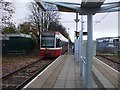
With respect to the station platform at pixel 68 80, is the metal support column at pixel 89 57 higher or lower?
higher

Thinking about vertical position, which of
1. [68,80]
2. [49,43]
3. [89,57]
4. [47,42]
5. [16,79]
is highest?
[47,42]

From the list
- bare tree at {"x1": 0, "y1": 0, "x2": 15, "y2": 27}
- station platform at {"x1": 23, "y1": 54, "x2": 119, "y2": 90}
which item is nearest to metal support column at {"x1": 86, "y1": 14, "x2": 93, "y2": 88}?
station platform at {"x1": 23, "y1": 54, "x2": 119, "y2": 90}

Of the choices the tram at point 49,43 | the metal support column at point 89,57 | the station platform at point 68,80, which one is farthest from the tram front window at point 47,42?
the metal support column at point 89,57

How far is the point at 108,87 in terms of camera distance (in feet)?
40.4

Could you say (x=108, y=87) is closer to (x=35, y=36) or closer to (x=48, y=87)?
(x=48, y=87)

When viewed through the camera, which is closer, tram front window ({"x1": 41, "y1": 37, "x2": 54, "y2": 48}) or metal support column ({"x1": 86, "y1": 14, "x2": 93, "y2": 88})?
metal support column ({"x1": 86, "y1": 14, "x2": 93, "y2": 88})

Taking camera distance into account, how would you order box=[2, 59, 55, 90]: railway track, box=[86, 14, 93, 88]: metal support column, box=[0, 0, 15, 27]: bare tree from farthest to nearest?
box=[0, 0, 15, 27]: bare tree < box=[2, 59, 55, 90]: railway track < box=[86, 14, 93, 88]: metal support column

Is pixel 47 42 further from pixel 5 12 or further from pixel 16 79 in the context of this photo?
pixel 16 79

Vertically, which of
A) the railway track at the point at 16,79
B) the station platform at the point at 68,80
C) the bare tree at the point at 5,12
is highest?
the bare tree at the point at 5,12

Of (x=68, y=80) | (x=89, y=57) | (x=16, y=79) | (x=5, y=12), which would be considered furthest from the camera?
(x=5, y=12)

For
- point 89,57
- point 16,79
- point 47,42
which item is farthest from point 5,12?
point 89,57

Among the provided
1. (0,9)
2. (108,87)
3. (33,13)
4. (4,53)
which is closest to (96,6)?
(108,87)

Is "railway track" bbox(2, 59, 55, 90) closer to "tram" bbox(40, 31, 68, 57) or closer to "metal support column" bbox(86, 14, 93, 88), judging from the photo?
"metal support column" bbox(86, 14, 93, 88)

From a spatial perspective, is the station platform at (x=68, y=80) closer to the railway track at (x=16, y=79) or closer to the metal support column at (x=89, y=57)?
the railway track at (x=16, y=79)
